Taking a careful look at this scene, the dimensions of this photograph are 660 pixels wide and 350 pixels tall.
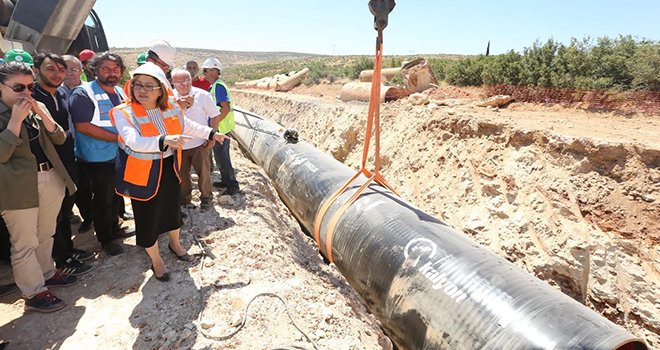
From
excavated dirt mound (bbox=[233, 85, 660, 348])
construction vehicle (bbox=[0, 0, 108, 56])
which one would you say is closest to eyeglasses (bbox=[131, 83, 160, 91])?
construction vehicle (bbox=[0, 0, 108, 56])

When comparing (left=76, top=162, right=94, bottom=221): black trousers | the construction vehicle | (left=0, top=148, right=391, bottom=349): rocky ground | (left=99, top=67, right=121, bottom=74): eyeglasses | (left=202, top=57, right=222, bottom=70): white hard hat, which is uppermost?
the construction vehicle

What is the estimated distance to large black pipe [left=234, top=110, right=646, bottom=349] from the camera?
2.29 m

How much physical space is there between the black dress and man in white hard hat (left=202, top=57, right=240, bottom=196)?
79.2 inches

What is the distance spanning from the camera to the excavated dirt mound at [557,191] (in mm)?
3736

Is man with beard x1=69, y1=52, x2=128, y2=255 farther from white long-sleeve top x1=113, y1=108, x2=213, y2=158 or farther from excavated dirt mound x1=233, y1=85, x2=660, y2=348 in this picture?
excavated dirt mound x1=233, y1=85, x2=660, y2=348

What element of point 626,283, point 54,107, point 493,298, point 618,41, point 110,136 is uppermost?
point 618,41

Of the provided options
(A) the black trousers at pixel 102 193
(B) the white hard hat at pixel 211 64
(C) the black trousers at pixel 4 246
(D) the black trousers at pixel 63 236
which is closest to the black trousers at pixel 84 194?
(A) the black trousers at pixel 102 193

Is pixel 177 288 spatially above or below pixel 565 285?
above

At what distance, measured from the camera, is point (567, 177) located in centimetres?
453

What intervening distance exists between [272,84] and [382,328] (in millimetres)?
20294

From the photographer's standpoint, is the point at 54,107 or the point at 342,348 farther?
the point at 54,107

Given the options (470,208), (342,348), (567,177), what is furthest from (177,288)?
(567,177)

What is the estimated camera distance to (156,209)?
301cm

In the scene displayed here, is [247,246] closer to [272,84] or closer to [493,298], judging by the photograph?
[493,298]
